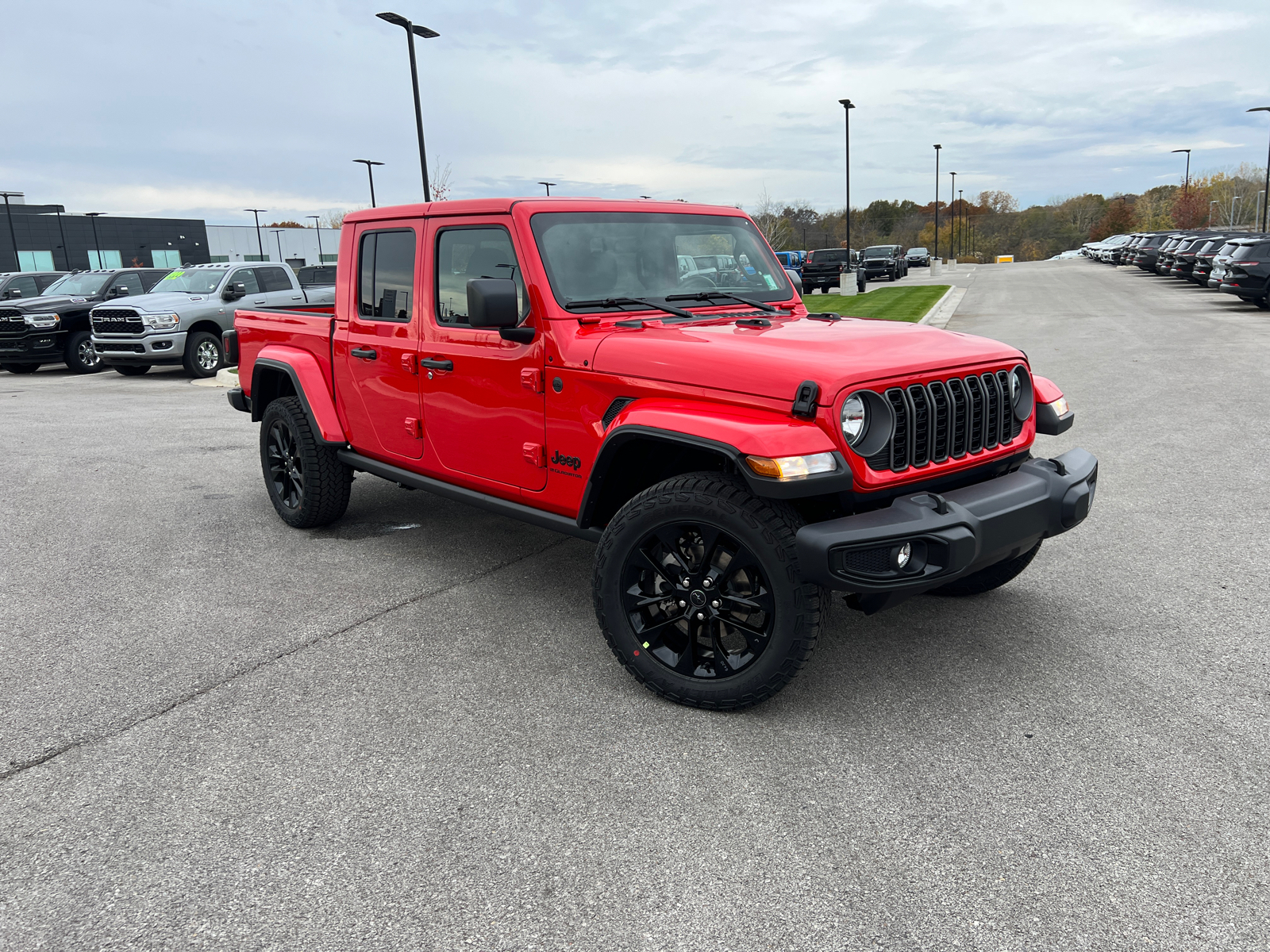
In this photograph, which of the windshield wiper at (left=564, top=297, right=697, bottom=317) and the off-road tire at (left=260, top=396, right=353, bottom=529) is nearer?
the windshield wiper at (left=564, top=297, right=697, bottom=317)

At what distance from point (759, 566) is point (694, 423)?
0.57 m

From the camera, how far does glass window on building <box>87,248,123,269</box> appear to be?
78.6 m

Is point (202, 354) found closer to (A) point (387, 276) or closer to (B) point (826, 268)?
(A) point (387, 276)

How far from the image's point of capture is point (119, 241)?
268 ft

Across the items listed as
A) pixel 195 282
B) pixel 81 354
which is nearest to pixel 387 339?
pixel 195 282

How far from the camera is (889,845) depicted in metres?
2.74

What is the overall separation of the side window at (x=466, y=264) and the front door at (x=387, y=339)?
9.1 inches

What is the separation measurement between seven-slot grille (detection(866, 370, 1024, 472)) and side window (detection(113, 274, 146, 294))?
19225 mm

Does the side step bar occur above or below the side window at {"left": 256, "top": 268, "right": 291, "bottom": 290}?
below

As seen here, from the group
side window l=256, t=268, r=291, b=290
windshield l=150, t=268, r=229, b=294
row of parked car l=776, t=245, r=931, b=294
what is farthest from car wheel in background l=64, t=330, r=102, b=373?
row of parked car l=776, t=245, r=931, b=294

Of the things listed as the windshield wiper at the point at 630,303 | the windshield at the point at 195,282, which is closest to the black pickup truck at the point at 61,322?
the windshield at the point at 195,282

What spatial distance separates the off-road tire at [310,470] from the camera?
18.9ft

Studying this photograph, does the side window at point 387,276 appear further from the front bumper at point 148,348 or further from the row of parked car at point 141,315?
the front bumper at point 148,348

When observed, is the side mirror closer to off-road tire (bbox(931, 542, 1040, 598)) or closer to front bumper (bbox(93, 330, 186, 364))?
off-road tire (bbox(931, 542, 1040, 598))
